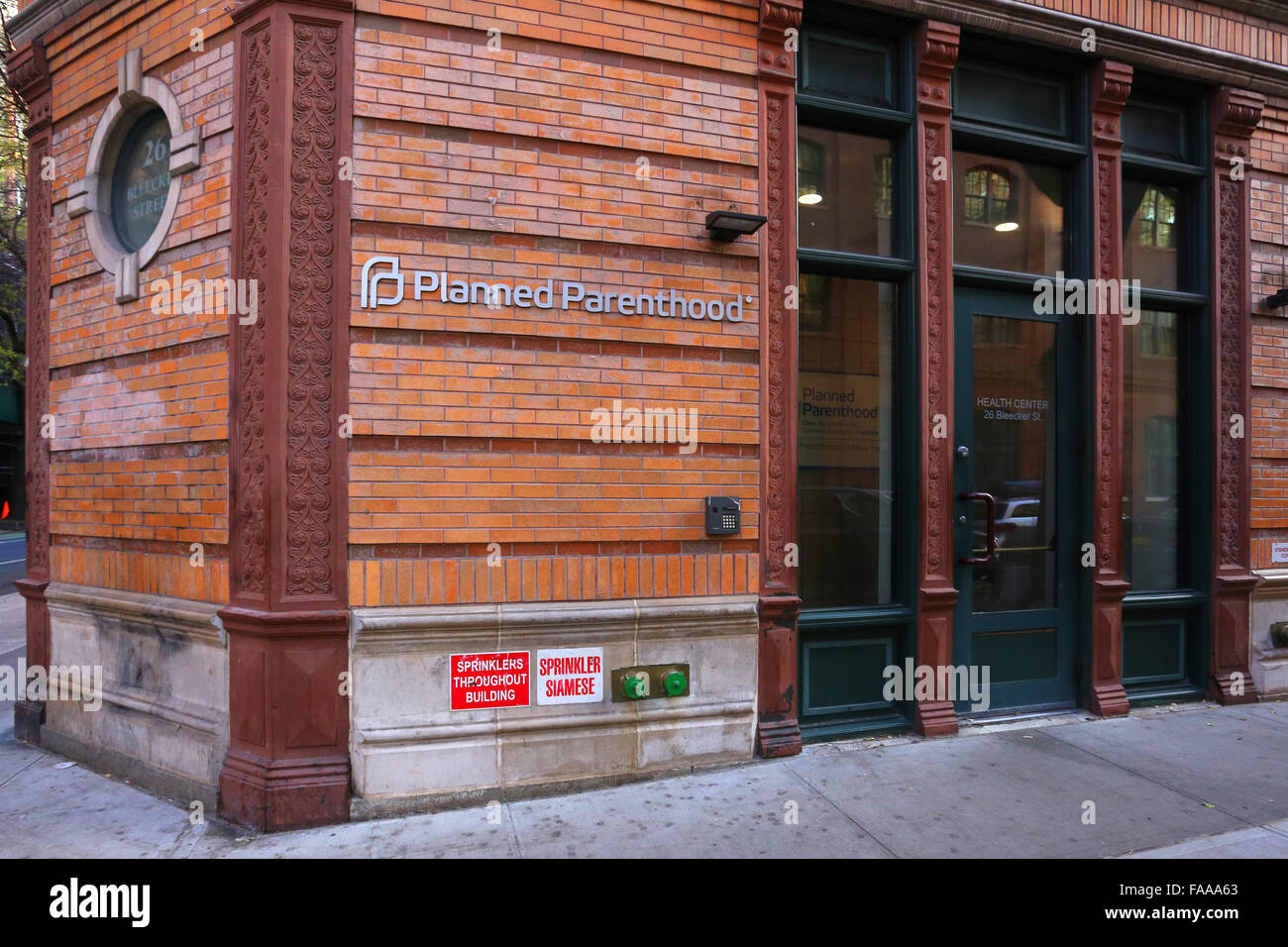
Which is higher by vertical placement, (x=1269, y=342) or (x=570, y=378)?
(x=1269, y=342)

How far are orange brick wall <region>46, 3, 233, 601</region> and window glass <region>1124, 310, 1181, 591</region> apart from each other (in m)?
6.52

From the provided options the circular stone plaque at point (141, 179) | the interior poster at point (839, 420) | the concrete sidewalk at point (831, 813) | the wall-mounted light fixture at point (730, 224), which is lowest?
the concrete sidewalk at point (831, 813)

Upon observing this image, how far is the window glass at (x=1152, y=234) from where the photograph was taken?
6449 mm

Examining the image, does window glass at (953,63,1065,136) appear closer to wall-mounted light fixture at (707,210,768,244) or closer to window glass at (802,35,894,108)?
window glass at (802,35,894,108)

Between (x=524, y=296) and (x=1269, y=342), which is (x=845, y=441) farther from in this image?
(x=1269, y=342)

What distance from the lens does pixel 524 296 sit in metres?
4.46

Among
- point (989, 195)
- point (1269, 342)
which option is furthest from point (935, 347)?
point (1269, 342)

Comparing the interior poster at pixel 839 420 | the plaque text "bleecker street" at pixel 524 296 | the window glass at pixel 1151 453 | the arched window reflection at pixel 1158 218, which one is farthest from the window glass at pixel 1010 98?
the plaque text "bleecker street" at pixel 524 296

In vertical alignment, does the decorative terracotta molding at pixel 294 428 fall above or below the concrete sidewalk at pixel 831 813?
above

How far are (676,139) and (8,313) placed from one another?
2494 cm

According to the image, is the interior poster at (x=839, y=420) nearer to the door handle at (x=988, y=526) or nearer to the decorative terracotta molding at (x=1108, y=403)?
the door handle at (x=988, y=526)

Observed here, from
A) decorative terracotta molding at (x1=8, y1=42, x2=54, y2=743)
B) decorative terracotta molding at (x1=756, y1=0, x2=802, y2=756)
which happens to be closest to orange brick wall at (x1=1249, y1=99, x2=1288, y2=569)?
decorative terracotta molding at (x1=756, y1=0, x2=802, y2=756)

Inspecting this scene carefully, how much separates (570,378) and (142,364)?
2.67 m

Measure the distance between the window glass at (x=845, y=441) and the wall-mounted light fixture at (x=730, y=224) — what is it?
0.77m
